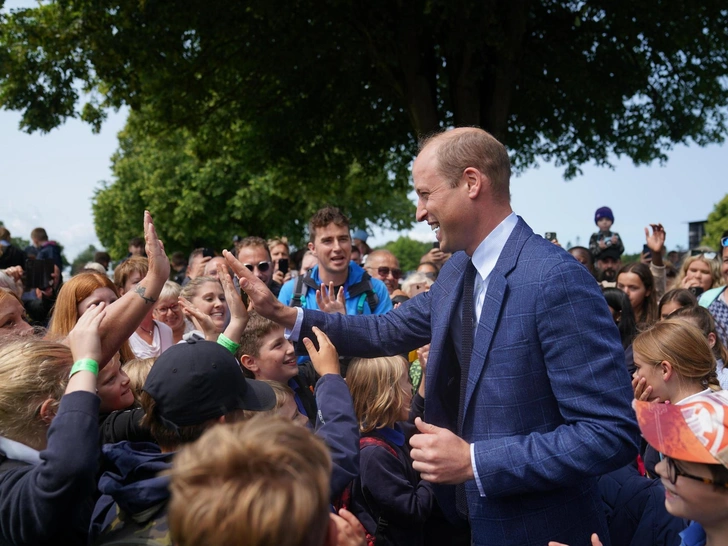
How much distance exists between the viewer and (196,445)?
1.60 metres

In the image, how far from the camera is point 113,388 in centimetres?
290

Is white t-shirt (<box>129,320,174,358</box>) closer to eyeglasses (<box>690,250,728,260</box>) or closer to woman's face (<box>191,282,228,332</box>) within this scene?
woman's face (<box>191,282,228,332</box>)

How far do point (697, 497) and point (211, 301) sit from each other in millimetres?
3730

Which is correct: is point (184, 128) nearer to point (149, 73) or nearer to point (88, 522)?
point (149, 73)

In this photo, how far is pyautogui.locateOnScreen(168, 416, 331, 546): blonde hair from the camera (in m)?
1.45

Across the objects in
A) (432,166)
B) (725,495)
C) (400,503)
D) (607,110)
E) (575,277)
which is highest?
(607,110)

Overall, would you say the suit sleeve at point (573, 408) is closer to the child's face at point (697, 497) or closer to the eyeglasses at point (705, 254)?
the child's face at point (697, 497)

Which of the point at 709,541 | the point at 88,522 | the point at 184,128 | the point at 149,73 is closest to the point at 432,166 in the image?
the point at 709,541

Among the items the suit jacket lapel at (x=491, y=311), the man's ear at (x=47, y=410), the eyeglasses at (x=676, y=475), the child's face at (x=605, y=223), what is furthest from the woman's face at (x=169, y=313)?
the child's face at (x=605, y=223)

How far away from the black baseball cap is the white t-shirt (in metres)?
2.36

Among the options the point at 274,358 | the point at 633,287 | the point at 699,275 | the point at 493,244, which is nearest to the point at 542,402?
the point at 493,244

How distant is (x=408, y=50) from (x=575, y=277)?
985 cm

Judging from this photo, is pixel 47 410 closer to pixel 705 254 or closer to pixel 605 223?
pixel 705 254

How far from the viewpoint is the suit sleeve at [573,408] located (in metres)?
2.25
